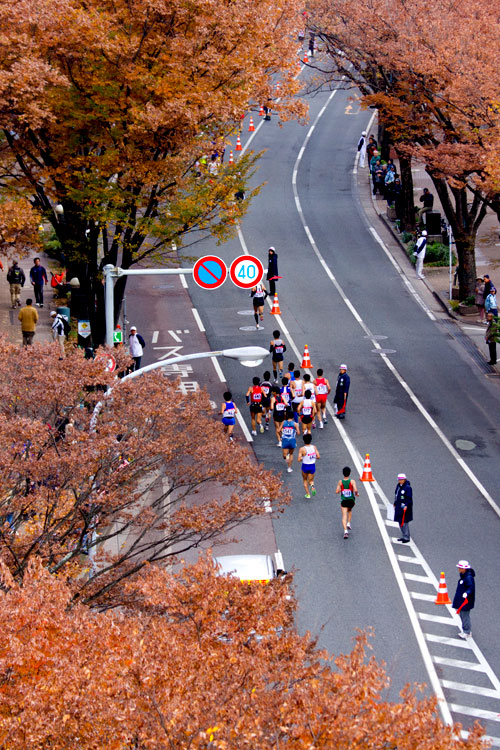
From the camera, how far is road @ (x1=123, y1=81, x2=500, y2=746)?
17.6 metres

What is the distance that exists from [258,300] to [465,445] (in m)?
9.28

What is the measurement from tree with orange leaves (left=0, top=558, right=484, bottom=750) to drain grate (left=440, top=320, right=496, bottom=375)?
2128 centimetres

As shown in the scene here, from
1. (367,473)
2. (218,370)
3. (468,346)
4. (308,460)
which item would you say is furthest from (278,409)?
(468,346)

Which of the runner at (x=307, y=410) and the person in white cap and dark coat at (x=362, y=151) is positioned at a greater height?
the person in white cap and dark coat at (x=362, y=151)

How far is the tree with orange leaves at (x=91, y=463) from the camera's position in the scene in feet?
47.5

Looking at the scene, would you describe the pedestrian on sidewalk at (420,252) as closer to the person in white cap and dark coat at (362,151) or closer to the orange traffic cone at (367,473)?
the person in white cap and dark coat at (362,151)

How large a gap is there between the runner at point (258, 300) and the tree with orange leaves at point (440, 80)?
6653mm

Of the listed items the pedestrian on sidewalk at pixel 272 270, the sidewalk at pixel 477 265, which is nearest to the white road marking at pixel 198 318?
the pedestrian on sidewalk at pixel 272 270

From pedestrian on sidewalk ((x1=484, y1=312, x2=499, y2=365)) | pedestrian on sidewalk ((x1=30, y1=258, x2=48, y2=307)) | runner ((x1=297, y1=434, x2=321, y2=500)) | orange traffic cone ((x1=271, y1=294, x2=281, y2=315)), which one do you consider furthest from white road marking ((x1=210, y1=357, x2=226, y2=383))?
pedestrian on sidewalk ((x1=484, y1=312, x2=499, y2=365))

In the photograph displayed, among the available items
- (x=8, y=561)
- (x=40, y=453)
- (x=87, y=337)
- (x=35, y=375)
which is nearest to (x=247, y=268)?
(x=87, y=337)

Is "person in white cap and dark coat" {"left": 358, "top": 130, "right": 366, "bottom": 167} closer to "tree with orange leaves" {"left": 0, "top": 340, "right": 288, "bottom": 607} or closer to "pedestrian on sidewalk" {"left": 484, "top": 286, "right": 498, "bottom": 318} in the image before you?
"pedestrian on sidewalk" {"left": 484, "top": 286, "right": 498, "bottom": 318}

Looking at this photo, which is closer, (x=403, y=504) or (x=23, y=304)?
(x=403, y=504)

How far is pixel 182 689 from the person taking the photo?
8.76 meters

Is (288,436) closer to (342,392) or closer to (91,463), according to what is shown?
(342,392)
